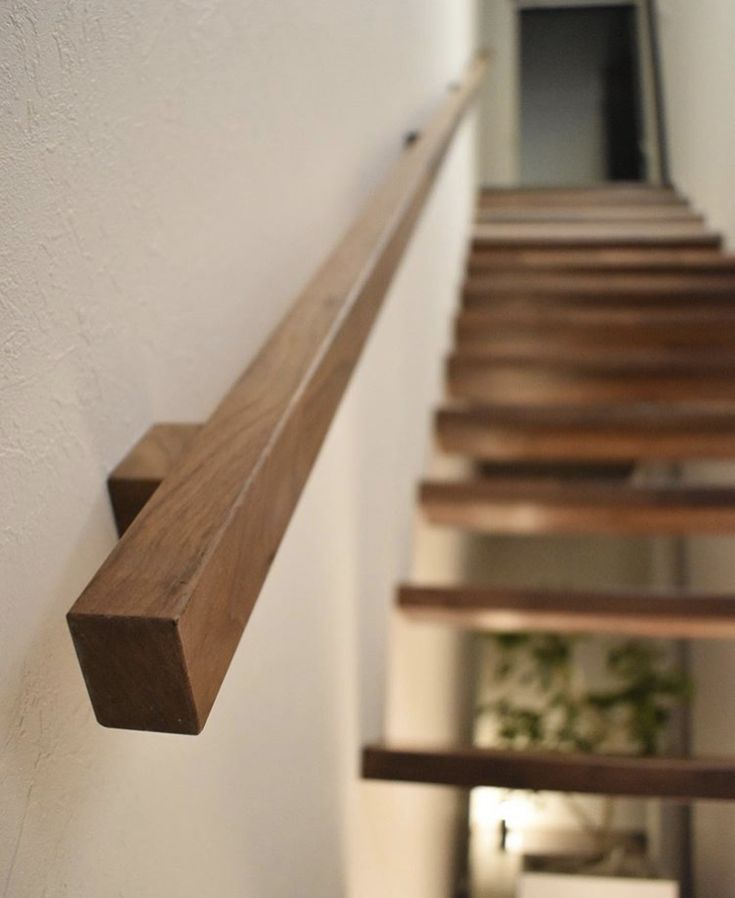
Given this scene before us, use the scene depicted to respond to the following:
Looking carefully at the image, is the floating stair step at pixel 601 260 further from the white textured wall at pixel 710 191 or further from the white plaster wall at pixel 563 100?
the white plaster wall at pixel 563 100

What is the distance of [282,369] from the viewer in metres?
0.79

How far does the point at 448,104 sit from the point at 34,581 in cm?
226

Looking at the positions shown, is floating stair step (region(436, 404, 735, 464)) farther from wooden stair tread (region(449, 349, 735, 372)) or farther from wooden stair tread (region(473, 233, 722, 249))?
wooden stair tread (region(473, 233, 722, 249))

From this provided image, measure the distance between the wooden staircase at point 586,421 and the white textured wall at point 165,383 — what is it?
1.31 ft

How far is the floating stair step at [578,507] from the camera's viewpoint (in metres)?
2.05

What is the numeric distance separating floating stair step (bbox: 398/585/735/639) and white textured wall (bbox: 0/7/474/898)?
1.29 feet

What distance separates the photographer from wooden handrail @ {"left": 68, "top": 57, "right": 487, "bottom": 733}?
51 cm

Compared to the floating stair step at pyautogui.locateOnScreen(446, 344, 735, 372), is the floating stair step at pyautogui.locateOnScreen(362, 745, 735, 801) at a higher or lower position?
lower

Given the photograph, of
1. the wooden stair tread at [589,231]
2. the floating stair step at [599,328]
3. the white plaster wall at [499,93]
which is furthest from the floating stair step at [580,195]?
the floating stair step at [599,328]

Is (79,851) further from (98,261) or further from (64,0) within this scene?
(64,0)

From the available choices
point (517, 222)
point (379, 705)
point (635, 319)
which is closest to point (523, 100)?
point (517, 222)

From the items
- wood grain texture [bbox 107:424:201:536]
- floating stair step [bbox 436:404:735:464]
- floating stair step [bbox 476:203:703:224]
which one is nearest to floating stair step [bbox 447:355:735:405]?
floating stair step [bbox 436:404:735:464]

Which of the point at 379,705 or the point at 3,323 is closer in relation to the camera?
the point at 3,323

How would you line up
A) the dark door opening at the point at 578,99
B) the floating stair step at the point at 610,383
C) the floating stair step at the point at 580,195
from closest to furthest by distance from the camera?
1. the floating stair step at the point at 610,383
2. the floating stair step at the point at 580,195
3. the dark door opening at the point at 578,99
